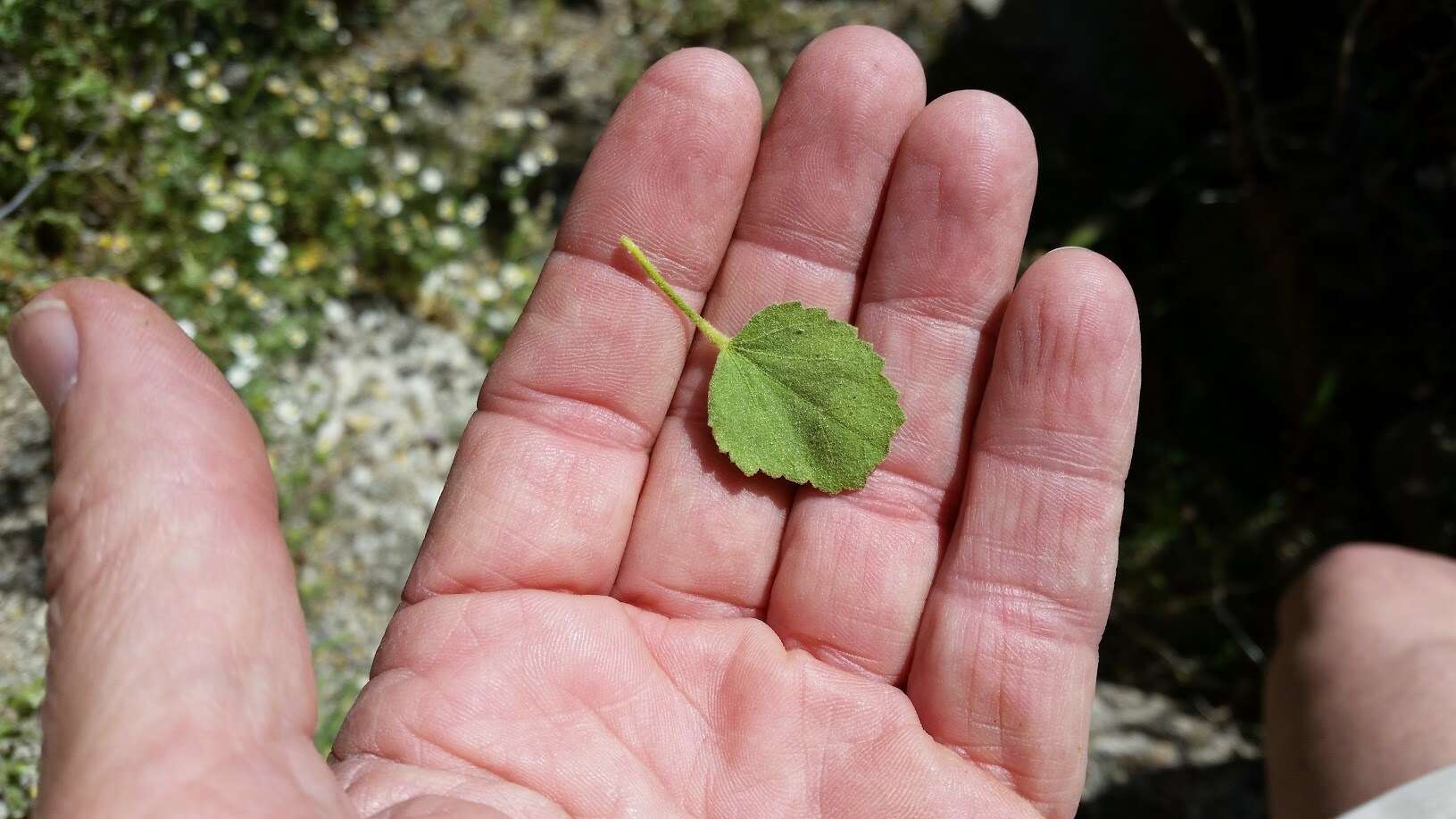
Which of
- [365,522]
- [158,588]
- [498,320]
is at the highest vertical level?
[158,588]

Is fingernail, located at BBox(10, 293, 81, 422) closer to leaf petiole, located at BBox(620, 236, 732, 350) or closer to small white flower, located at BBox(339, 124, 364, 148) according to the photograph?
leaf petiole, located at BBox(620, 236, 732, 350)

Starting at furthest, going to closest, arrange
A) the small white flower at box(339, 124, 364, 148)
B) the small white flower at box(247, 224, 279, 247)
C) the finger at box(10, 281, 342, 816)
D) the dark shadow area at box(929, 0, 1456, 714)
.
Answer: the dark shadow area at box(929, 0, 1456, 714)
the small white flower at box(339, 124, 364, 148)
the small white flower at box(247, 224, 279, 247)
the finger at box(10, 281, 342, 816)

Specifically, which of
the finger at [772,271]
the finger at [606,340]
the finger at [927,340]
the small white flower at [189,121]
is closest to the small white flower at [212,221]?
the small white flower at [189,121]

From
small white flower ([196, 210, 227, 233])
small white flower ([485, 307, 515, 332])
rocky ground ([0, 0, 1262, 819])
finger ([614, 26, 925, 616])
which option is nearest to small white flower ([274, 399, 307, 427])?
rocky ground ([0, 0, 1262, 819])

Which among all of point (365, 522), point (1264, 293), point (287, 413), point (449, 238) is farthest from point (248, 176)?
point (1264, 293)

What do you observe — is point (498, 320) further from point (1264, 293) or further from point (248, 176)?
point (1264, 293)
